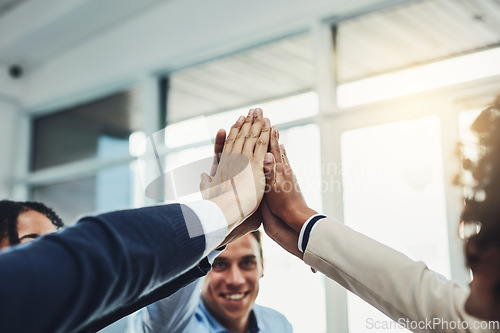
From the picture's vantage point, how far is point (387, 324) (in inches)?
57.2

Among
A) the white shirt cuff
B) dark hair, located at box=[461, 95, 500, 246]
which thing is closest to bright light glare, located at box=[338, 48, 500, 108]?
dark hair, located at box=[461, 95, 500, 246]

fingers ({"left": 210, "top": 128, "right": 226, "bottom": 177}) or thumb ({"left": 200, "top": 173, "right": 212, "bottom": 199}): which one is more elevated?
fingers ({"left": 210, "top": 128, "right": 226, "bottom": 177})

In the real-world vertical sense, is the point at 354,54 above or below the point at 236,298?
above

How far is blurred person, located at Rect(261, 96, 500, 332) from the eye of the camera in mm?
747

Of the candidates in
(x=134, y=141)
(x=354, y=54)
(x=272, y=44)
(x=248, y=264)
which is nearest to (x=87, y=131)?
(x=134, y=141)

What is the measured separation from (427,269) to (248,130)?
0.60m

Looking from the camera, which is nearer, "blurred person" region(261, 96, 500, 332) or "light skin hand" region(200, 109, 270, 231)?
"blurred person" region(261, 96, 500, 332)

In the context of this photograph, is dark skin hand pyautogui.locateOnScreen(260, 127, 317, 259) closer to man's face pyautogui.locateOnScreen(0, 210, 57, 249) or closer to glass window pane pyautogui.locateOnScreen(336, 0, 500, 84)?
man's face pyautogui.locateOnScreen(0, 210, 57, 249)

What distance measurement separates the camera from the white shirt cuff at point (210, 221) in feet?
2.51

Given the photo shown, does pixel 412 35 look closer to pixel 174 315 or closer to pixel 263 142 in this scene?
pixel 263 142

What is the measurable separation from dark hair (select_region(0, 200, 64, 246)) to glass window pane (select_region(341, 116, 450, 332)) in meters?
1.81

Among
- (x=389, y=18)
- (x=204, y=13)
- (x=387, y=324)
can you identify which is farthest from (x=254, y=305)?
(x=204, y=13)

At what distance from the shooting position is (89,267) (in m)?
0.57

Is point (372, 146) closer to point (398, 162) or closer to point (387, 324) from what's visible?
point (398, 162)
